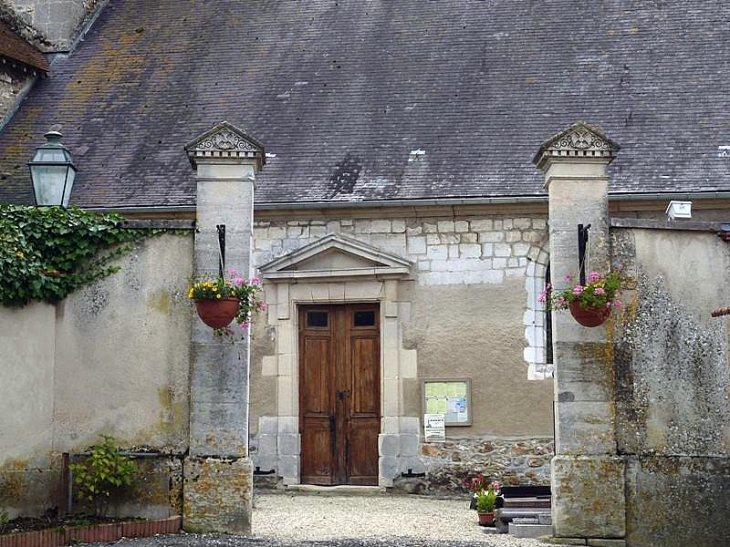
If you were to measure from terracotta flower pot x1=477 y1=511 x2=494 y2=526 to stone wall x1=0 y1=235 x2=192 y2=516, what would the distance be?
8.61 feet

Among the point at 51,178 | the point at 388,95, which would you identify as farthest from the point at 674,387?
the point at 388,95

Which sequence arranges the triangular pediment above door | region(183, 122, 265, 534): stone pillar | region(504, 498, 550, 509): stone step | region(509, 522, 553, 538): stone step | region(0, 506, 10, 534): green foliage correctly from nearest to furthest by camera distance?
region(0, 506, 10, 534): green foliage, region(183, 122, 265, 534): stone pillar, region(509, 522, 553, 538): stone step, region(504, 498, 550, 509): stone step, the triangular pediment above door

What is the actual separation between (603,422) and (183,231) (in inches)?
130

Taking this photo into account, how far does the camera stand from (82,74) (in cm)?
1484

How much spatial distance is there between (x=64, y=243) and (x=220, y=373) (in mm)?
1513

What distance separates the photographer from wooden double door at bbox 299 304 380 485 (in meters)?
11.8

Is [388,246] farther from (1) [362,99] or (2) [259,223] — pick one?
(1) [362,99]

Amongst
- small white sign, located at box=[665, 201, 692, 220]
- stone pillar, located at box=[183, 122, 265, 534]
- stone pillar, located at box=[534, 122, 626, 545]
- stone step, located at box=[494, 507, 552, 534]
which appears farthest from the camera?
small white sign, located at box=[665, 201, 692, 220]

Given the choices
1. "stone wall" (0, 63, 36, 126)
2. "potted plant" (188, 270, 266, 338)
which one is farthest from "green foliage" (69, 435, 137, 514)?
"stone wall" (0, 63, 36, 126)

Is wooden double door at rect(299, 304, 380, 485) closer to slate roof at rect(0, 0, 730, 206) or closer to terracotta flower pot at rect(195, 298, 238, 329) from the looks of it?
slate roof at rect(0, 0, 730, 206)

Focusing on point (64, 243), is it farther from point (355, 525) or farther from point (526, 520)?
point (526, 520)

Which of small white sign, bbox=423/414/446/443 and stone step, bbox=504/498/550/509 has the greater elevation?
small white sign, bbox=423/414/446/443

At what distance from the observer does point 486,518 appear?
8.72 meters

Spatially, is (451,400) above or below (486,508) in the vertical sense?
above
